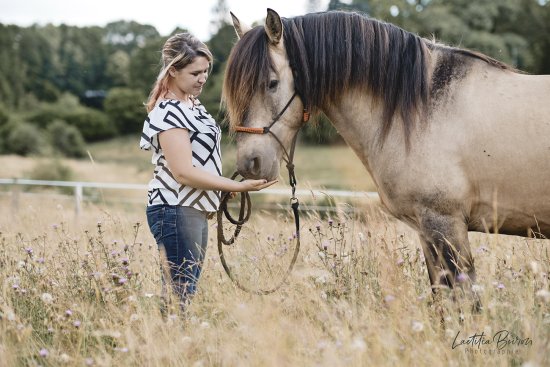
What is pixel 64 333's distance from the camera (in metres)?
3.23

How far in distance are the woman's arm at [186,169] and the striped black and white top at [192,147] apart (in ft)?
0.19

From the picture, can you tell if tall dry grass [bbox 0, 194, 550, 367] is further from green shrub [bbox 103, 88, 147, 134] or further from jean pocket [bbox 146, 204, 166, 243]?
green shrub [bbox 103, 88, 147, 134]

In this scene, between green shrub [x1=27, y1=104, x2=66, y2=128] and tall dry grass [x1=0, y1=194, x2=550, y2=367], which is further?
Answer: green shrub [x1=27, y1=104, x2=66, y2=128]

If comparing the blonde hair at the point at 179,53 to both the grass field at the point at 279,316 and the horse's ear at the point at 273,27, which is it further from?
the grass field at the point at 279,316

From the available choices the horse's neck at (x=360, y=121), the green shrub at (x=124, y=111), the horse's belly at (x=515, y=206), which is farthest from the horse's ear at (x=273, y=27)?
the green shrub at (x=124, y=111)

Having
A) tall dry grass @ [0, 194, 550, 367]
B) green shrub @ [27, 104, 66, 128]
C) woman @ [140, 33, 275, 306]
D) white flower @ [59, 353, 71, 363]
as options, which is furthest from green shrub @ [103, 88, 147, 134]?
white flower @ [59, 353, 71, 363]

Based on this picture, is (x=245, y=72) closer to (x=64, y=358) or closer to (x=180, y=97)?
(x=180, y=97)

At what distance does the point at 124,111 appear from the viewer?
5259cm

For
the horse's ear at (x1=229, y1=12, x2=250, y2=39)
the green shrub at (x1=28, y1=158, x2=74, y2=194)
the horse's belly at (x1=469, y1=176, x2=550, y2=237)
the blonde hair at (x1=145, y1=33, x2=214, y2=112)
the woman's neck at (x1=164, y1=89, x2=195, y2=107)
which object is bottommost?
the green shrub at (x1=28, y1=158, x2=74, y2=194)

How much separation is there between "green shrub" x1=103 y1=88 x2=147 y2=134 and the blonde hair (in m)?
49.6

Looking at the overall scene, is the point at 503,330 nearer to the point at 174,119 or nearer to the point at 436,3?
the point at 174,119

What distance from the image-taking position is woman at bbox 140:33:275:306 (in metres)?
3.24

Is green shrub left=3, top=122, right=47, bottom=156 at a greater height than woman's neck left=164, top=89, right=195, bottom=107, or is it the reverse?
woman's neck left=164, top=89, right=195, bottom=107

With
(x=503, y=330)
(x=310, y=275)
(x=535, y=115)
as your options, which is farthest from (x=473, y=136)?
(x=310, y=275)
